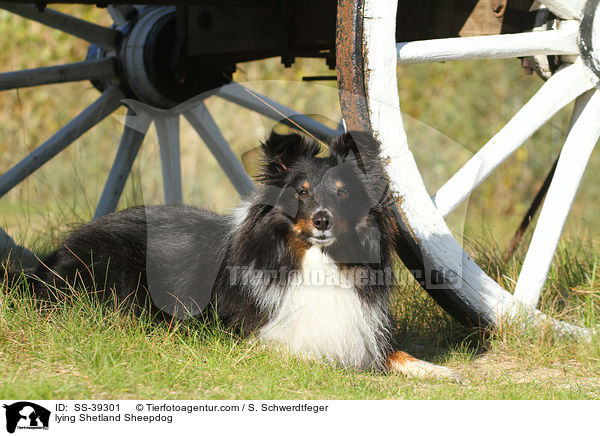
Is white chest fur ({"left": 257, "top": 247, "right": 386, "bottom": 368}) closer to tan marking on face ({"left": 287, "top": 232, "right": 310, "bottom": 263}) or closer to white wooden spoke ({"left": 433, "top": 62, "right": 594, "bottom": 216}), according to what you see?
tan marking on face ({"left": 287, "top": 232, "right": 310, "bottom": 263})

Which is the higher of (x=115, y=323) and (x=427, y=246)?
(x=427, y=246)

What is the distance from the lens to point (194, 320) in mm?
2883

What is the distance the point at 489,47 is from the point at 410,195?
2.42 ft

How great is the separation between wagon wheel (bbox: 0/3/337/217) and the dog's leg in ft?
4.54

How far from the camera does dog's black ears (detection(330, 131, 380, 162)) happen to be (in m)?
2.62

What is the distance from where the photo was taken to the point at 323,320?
2832 millimetres

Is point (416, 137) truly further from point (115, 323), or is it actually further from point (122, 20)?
point (115, 323)

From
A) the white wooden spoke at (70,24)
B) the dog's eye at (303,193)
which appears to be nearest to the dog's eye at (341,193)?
the dog's eye at (303,193)

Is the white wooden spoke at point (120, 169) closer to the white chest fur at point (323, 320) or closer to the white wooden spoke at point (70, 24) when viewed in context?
the white wooden spoke at point (70, 24)

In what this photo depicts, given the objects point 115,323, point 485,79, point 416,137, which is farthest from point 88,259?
point 485,79

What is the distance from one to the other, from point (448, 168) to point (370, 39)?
5.76 meters

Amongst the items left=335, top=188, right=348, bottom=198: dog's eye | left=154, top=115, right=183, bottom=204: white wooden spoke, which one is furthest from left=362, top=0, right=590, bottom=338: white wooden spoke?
left=154, top=115, right=183, bottom=204: white wooden spoke
